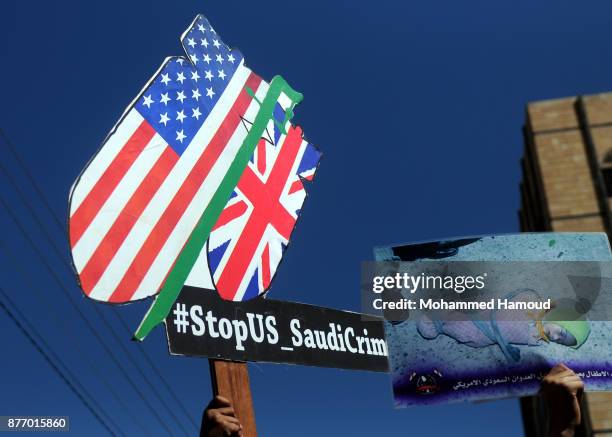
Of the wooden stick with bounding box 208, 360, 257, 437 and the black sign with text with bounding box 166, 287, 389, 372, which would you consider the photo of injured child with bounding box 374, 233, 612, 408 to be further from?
the wooden stick with bounding box 208, 360, 257, 437

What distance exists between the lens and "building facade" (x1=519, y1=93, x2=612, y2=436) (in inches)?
813

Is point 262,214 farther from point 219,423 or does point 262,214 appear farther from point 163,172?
point 219,423

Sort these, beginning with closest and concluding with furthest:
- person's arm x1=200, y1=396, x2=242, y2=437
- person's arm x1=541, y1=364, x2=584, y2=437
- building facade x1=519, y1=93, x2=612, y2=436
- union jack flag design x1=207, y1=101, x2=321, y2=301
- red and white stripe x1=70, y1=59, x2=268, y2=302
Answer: person's arm x1=200, y1=396, x2=242, y2=437, person's arm x1=541, y1=364, x2=584, y2=437, red and white stripe x1=70, y1=59, x2=268, y2=302, union jack flag design x1=207, y1=101, x2=321, y2=301, building facade x1=519, y1=93, x2=612, y2=436

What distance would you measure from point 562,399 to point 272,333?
160 cm

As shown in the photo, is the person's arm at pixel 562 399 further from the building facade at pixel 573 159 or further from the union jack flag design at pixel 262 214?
the building facade at pixel 573 159

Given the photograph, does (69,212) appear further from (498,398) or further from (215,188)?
(498,398)

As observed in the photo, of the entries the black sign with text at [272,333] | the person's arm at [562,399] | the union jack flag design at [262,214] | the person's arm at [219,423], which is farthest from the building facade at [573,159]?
the person's arm at [219,423]

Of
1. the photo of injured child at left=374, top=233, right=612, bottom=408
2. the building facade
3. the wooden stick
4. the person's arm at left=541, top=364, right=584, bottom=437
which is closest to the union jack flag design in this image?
the wooden stick

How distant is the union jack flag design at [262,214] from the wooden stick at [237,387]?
19.5 inches

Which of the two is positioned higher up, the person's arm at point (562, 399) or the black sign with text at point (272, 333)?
the black sign with text at point (272, 333)

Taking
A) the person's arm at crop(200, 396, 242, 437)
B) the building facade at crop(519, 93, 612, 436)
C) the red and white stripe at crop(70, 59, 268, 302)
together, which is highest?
the building facade at crop(519, 93, 612, 436)

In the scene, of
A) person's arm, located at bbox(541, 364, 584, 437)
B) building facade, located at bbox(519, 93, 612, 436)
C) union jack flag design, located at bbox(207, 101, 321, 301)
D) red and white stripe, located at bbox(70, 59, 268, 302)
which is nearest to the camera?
person's arm, located at bbox(541, 364, 584, 437)

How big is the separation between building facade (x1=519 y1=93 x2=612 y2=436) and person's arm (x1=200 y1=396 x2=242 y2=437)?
18.8m

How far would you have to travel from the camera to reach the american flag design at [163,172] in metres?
3.51
